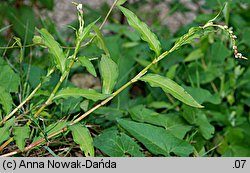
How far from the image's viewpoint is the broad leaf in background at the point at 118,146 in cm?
137

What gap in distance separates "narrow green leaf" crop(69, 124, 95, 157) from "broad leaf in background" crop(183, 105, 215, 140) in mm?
427

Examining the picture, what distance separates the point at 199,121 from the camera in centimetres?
157

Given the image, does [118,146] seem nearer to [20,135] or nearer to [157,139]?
[157,139]

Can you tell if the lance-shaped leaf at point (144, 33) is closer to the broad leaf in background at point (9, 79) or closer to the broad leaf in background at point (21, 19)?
the broad leaf in background at point (9, 79)

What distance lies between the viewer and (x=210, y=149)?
1.59 meters

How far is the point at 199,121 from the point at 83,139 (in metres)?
0.47

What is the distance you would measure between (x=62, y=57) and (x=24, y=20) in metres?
0.79

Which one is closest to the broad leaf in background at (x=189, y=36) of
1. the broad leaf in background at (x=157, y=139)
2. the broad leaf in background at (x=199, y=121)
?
the broad leaf in background at (x=157, y=139)

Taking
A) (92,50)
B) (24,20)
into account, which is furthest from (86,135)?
(24,20)

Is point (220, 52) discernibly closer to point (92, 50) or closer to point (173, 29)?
point (92, 50)

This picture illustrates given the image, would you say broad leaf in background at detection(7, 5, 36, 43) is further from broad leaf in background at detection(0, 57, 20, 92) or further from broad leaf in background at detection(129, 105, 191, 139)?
broad leaf in background at detection(129, 105, 191, 139)

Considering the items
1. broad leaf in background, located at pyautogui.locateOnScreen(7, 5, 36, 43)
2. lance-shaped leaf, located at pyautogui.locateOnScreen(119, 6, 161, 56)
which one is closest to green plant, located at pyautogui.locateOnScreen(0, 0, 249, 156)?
lance-shaped leaf, located at pyautogui.locateOnScreen(119, 6, 161, 56)

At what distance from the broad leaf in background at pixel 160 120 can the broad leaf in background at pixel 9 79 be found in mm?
329

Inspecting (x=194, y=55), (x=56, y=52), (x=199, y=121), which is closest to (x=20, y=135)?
(x=56, y=52)
